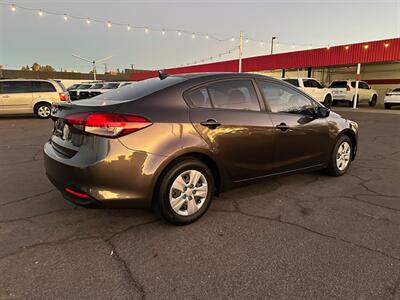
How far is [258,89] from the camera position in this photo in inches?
151

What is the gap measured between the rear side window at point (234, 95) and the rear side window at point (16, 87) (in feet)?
41.3

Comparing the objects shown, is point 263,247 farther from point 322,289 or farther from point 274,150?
point 274,150

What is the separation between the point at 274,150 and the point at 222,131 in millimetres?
908

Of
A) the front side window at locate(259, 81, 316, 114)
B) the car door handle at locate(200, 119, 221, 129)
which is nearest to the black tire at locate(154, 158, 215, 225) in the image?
the car door handle at locate(200, 119, 221, 129)

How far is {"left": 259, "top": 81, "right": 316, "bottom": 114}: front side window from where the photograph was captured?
3926mm

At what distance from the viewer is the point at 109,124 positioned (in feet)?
9.08

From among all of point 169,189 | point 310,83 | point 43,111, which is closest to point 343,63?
point 310,83

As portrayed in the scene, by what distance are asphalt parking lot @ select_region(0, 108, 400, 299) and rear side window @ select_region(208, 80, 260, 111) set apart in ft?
4.06

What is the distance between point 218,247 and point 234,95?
1.76 m

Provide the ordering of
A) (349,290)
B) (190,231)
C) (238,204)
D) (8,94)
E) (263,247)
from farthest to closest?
(8,94) → (238,204) → (190,231) → (263,247) → (349,290)

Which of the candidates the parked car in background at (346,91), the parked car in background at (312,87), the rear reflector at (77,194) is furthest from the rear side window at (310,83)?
the rear reflector at (77,194)

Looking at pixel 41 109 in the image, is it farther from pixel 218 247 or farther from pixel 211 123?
pixel 218 247

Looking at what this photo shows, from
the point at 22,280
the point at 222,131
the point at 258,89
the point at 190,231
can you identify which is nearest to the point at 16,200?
the point at 22,280

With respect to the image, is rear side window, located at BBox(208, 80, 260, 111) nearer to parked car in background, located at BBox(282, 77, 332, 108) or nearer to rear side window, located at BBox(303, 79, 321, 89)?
parked car in background, located at BBox(282, 77, 332, 108)
